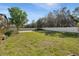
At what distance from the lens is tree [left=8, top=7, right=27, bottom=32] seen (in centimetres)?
218

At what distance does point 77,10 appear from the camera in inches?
85.4

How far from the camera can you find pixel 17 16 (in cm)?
220

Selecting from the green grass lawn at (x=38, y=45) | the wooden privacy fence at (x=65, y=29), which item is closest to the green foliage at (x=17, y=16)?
the green grass lawn at (x=38, y=45)

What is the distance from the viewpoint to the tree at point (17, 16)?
85.8 inches

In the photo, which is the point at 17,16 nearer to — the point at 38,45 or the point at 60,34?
the point at 38,45

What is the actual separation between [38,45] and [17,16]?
34cm

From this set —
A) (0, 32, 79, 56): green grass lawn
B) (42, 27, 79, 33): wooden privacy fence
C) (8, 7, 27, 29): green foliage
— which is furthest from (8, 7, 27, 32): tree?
(42, 27, 79, 33): wooden privacy fence

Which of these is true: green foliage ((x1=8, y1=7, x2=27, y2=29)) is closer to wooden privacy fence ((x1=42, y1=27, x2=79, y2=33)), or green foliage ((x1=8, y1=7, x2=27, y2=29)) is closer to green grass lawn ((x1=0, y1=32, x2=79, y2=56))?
green grass lawn ((x1=0, y1=32, x2=79, y2=56))

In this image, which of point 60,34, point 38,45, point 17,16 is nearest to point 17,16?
point 17,16

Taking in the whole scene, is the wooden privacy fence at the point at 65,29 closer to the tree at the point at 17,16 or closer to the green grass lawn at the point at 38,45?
the green grass lawn at the point at 38,45

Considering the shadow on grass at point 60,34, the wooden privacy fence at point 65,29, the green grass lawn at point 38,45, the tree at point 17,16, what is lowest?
the green grass lawn at point 38,45

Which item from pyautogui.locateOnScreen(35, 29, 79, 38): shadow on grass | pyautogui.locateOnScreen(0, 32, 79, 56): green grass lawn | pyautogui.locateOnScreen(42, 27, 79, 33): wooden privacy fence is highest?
pyautogui.locateOnScreen(42, 27, 79, 33): wooden privacy fence

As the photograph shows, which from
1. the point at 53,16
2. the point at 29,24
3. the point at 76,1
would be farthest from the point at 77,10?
the point at 29,24

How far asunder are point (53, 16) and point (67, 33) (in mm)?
210
